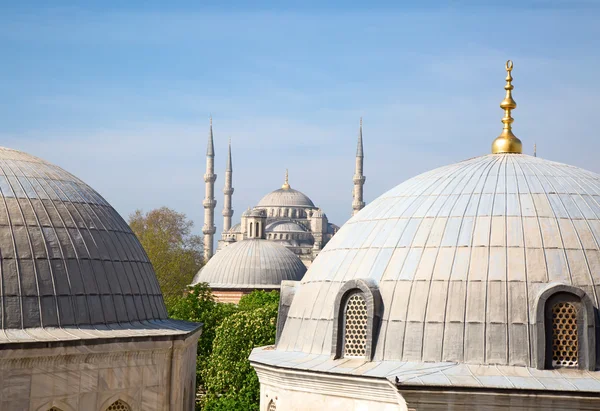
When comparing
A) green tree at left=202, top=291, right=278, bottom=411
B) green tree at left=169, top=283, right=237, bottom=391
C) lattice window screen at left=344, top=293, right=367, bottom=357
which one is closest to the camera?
lattice window screen at left=344, top=293, right=367, bottom=357

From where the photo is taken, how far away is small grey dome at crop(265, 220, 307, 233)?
105 metres

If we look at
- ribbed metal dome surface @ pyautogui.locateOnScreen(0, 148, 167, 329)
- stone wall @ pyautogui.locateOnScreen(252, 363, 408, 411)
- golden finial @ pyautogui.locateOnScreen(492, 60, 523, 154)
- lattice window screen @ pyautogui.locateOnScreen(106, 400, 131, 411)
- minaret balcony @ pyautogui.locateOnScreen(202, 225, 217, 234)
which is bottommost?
lattice window screen @ pyautogui.locateOnScreen(106, 400, 131, 411)

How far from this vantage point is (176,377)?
17.7 meters

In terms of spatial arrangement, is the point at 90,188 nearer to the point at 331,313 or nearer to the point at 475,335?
the point at 331,313

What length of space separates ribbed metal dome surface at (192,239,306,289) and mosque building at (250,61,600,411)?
129 feet

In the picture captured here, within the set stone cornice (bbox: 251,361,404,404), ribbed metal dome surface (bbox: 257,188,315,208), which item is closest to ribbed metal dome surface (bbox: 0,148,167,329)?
stone cornice (bbox: 251,361,404,404)

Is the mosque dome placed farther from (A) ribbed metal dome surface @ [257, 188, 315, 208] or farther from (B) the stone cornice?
(B) the stone cornice

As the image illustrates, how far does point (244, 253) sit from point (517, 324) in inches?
1769

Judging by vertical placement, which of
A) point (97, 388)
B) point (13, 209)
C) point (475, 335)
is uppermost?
point (13, 209)

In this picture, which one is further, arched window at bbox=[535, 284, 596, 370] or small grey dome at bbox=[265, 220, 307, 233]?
small grey dome at bbox=[265, 220, 307, 233]

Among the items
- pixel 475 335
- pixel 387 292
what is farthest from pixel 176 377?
pixel 475 335

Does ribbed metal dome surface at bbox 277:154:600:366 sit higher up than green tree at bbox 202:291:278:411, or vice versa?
ribbed metal dome surface at bbox 277:154:600:366

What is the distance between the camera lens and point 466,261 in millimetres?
15391

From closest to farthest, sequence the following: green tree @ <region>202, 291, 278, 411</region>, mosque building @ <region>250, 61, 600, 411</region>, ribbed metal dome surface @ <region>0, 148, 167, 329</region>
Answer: mosque building @ <region>250, 61, 600, 411</region> → ribbed metal dome surface @ <region>0, 148, 167, 329</region> → green tree @ <region>202, 291, 278, 411</region>
